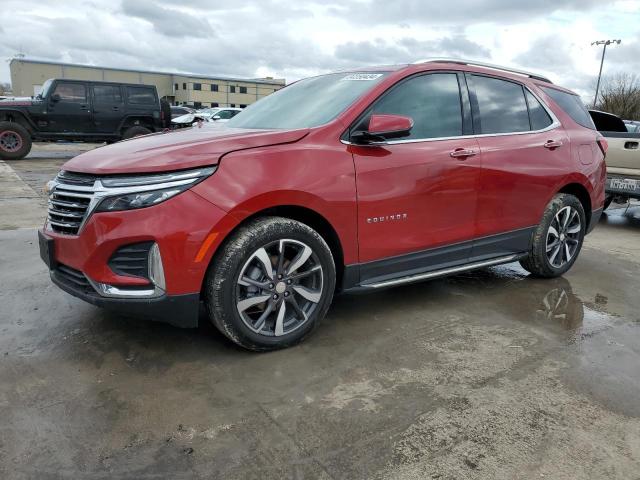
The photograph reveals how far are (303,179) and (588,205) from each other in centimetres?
322

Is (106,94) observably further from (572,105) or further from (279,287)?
(279,287)

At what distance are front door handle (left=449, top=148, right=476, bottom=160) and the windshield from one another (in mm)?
721

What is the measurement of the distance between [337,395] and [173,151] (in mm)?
1548

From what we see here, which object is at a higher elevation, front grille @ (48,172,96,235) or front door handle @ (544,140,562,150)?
front door handle @ (544,140,562,150)

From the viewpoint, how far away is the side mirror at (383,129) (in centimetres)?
316

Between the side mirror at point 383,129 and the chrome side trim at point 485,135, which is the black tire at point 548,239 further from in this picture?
the side mirror at point 383,129

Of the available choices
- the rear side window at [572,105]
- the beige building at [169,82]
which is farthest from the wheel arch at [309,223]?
the beige building at [169,82]

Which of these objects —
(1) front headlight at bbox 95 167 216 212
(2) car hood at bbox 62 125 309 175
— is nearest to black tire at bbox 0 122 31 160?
(2) car hood at bbox 62 125 309 175

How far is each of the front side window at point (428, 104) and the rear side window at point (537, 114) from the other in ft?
2.94

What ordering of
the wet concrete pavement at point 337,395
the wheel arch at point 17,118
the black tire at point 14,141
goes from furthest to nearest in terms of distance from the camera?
the wheel arch at point 17,118 → the black tire at point 14,141 → the wet concrete pavement at point 337,395

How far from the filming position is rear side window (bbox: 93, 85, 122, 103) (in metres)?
14.2

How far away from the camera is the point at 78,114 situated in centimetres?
1398

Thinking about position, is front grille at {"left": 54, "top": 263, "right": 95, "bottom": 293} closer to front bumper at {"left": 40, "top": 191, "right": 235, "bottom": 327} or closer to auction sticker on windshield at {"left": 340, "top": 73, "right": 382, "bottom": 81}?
front bumper at {"left": 40, "top": 191, "right": 235, "bottom": 327}

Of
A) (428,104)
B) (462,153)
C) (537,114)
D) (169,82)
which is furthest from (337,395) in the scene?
(169,82)
